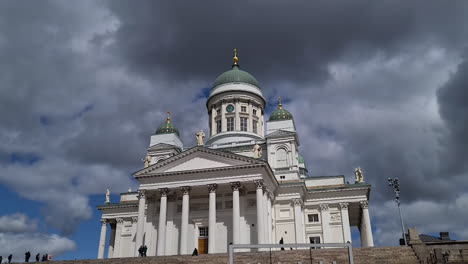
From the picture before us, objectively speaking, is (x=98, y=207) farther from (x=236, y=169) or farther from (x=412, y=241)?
(x=412, y=241)

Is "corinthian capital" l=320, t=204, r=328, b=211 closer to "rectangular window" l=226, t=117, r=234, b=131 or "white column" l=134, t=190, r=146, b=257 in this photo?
"rectangular window" l=226, t=117, r=234, b=131

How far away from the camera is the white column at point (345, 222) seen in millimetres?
40938

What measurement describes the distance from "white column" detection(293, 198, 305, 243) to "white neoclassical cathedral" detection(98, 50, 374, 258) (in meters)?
0.10

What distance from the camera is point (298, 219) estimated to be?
134 feet

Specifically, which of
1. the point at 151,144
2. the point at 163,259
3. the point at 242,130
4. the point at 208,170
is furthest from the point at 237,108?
the point at 163,259

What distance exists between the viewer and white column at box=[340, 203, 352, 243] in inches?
1612

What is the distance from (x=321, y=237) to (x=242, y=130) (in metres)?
16.6

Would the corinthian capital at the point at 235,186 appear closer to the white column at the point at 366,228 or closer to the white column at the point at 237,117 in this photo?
the white column at the point at 366,228

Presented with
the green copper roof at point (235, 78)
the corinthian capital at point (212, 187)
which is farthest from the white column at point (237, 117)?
the corinthian capital at point (212, 187)

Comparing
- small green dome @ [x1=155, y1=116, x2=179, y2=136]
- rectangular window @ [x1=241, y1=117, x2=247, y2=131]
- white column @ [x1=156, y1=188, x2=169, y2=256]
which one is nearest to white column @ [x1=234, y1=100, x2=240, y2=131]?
rectangular window @ [x1=241, y1=117, x2=247, y2=131]

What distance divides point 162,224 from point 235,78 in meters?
24.5

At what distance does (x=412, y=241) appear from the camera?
24984 millimetres

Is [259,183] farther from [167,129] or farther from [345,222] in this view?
[167,129]

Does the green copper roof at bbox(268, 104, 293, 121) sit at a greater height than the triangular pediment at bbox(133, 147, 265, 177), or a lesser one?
greater
